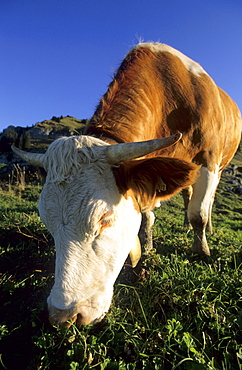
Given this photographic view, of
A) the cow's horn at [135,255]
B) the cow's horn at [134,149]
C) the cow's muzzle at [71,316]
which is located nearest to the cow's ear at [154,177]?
the cow's horn at [134,149]

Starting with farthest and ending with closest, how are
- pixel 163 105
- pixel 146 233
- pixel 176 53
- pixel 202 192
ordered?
pixel 176 53, pixel 202 192, pixel 146 233, pixel 163 105

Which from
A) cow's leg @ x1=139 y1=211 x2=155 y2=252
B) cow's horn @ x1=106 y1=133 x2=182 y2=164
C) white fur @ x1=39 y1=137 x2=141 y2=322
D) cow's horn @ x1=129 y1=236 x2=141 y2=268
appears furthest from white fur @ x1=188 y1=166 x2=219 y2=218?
cow's horn @ x1=106 y1=133 x2=182 y2=164

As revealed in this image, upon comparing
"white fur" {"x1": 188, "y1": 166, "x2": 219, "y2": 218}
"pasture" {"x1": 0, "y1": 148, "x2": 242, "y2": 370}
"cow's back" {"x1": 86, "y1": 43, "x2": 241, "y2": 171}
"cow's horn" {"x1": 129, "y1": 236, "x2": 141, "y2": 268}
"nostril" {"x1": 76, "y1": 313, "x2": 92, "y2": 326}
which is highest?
"cow's back" {"x1": 86, "y1": 43, "x2": 241, "y2": 171}

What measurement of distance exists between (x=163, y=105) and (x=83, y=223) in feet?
7.10

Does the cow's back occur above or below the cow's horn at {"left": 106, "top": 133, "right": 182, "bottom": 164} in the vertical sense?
above

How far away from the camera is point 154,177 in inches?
84.8

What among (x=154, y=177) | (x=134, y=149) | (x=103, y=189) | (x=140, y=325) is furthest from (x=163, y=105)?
(x=140, y=325)

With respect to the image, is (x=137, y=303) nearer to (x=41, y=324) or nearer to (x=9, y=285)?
(x=41, y=324)

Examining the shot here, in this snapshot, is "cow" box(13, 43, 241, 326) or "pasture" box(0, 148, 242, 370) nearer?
"pasture" box(0, 148, 242, 370)

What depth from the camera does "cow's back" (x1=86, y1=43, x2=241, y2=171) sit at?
263 cm

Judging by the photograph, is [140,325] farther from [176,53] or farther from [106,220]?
[176,53]

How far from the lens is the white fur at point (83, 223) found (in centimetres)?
178

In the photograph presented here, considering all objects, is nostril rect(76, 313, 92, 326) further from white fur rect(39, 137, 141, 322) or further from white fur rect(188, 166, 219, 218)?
white fur rect(188, 166, 219, 218)

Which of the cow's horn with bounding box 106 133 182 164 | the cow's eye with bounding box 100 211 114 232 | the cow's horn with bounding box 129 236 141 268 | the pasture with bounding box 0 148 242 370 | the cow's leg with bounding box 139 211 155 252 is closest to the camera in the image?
the pasture with bounding box 0 148 242 370
